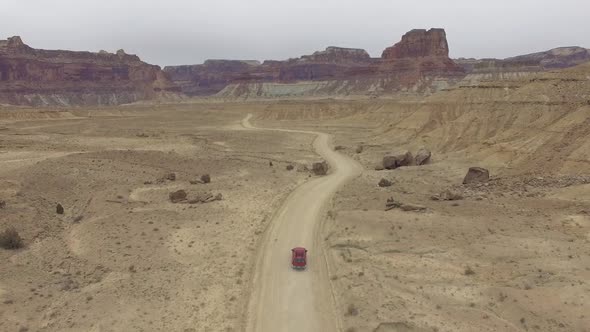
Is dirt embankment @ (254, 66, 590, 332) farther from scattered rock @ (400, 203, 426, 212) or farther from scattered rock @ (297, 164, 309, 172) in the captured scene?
scattered rock @ (297, 164, 309, 172)

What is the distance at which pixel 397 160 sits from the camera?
50.3 m

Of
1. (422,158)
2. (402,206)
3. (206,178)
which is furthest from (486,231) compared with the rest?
(422,158)

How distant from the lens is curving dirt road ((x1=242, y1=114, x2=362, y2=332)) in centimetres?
1839

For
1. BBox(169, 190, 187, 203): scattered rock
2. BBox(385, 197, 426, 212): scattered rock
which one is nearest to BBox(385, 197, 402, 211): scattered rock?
BBox(385, 197, 426, 212): scattered rock

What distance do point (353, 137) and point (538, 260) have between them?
6037 centimetres

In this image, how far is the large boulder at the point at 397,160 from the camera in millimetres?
49812

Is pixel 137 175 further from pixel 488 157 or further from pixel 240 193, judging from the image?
pixel 488 157

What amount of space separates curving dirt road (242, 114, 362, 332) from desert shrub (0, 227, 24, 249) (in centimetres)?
1346

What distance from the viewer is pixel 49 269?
23016mm

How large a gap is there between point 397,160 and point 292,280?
1241 inches

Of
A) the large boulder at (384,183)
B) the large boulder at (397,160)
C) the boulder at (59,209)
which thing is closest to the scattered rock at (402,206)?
the large boulder at (384,183)

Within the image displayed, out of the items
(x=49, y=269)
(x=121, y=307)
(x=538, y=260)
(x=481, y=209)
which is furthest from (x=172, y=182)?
(x=538, y=260)

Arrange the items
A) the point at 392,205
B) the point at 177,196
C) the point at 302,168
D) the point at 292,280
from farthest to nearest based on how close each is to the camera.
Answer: the point at 302,168, the point at 177,196, the point at 392,205, the point at 292,280

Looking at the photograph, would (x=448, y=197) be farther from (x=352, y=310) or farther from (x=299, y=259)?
(x=352, y=310)
